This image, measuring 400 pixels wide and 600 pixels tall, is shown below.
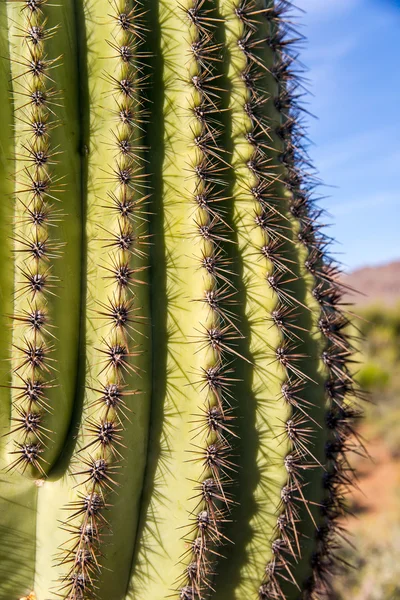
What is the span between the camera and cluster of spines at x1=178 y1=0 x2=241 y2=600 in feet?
6.11

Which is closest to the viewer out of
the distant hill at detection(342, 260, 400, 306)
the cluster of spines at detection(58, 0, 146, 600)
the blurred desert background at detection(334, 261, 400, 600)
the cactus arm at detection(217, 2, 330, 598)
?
the cluster of spines at detection(58, 0, 146, 600)

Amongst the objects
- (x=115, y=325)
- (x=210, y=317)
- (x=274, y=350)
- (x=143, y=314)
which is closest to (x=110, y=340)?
(x=115, y=325)

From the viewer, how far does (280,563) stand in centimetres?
210

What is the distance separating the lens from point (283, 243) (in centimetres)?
208

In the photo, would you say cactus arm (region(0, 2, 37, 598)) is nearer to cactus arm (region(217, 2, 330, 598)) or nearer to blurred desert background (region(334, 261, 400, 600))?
cactus arm (region(217, 2, 330, 598))

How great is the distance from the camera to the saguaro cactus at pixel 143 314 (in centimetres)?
183

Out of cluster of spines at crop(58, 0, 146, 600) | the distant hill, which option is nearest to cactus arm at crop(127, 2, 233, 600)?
cluster of spines at crop(58, 0, 146, 600)

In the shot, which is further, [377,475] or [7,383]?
[377,475]

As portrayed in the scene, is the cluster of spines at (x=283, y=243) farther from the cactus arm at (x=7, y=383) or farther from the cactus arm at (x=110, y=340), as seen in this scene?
the cactus arm at (x=7, y=383)

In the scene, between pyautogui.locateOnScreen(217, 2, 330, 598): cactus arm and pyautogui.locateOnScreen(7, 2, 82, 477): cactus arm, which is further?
pyautogui.locateOnScreen(217, 2, 330, 598): cactus arm

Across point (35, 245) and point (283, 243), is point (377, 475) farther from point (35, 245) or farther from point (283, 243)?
point (35, 245)

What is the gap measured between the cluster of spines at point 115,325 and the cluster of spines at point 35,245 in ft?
0.49

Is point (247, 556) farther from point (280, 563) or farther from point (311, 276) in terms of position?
point (311, 276)

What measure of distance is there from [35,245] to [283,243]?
31.5 inches
